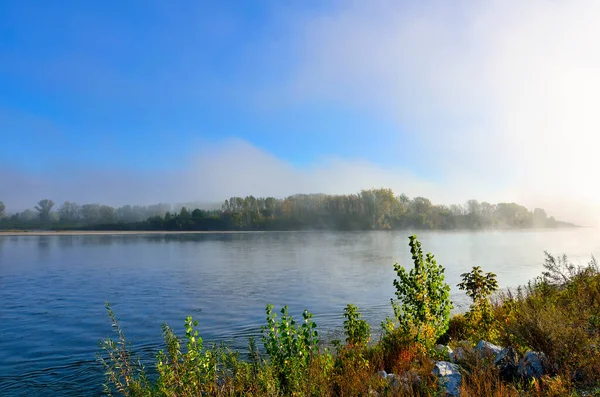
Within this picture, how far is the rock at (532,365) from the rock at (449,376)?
1146 millimetres

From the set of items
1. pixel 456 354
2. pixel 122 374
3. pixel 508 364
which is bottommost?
pixel 456 354

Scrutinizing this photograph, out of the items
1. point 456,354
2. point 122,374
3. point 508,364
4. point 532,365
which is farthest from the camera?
point 456,354

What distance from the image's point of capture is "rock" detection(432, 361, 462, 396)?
7305 millimetres

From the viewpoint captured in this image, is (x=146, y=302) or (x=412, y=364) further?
(x=146, y=302)

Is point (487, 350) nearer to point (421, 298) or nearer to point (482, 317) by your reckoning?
point (421, 298)

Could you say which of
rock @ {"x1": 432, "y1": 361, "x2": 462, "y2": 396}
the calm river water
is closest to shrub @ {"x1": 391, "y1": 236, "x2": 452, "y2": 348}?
rock @ {"x1": 432, "y1": 361, "x2": 462, "y2": 396}

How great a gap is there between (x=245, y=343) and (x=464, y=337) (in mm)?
7095

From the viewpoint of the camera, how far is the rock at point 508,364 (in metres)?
7.80

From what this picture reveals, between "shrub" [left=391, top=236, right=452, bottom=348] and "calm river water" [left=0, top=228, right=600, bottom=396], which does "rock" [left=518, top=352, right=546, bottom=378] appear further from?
"calm river water" [left=0, top=228, right=600, bottom=396]

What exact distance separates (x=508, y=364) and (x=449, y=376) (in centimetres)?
120

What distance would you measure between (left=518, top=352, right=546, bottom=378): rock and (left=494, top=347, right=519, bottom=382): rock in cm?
11

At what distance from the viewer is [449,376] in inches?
308

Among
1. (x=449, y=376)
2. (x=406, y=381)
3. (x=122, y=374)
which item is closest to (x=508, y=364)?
(x=449, y=376)

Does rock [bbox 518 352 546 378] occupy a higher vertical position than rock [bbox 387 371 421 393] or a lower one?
higher
